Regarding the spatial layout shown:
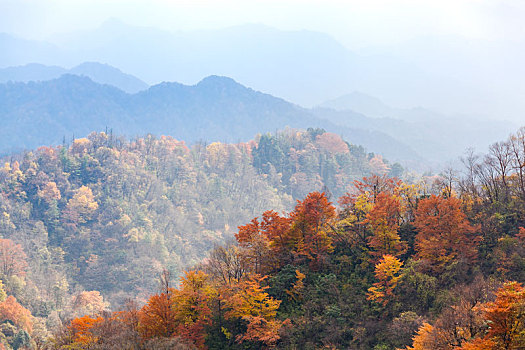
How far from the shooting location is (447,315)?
22859 mm

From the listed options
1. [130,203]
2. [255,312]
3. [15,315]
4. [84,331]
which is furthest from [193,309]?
[130,203]

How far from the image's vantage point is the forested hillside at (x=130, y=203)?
89438mm

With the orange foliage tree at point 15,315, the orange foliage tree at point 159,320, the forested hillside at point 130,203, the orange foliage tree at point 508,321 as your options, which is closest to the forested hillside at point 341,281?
the orange foliage tree at point 159,320

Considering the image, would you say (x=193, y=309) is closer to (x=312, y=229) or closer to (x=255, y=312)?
(x=255, y=312)

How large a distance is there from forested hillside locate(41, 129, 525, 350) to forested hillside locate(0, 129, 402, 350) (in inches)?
1603

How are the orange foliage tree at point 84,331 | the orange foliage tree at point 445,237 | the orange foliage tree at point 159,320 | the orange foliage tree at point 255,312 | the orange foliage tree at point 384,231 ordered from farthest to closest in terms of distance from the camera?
1. the orange foliage tree at point 384,231
2. the orange foliage tree at point 445,237
3. the orange foliage tree at point 159,320
4. the orange foliage tree at point 255,312
5. the orange foliage tree at point 84,331

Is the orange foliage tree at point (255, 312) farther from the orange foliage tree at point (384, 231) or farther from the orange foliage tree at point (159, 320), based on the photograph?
the orange foliage tree at point (384, 231)

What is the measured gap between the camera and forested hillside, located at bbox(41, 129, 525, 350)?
29797mm

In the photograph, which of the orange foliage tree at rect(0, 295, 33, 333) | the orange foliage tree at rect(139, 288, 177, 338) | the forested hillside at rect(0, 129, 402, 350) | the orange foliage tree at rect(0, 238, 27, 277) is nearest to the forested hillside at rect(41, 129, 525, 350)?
the orange foliage tree at rect(139, 288, 177, 338)

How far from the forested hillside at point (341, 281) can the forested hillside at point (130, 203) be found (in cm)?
4071

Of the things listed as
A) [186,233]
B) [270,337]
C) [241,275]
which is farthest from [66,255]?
[270,337]

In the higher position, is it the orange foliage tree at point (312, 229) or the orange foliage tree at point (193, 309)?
the orange foliage tree at point (312, 229)

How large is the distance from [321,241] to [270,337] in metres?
10.8

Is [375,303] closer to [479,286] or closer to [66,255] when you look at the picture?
[479,286]
